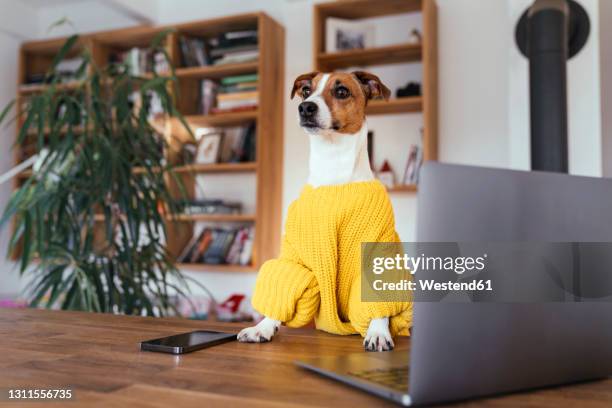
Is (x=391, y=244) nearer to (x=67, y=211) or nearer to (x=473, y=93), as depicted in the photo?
(x=67, y=211)

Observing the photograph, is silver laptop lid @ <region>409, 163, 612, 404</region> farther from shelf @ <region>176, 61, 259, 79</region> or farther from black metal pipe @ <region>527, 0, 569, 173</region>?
shelf @ <region>176, 61, 259, 79</region>

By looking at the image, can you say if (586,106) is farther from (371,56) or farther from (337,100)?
(337,100)

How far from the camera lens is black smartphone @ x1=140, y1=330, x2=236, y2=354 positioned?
796mm

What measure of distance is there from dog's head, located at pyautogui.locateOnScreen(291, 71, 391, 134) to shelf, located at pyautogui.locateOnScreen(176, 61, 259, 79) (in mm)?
2354

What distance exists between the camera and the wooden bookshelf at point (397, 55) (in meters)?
3.13

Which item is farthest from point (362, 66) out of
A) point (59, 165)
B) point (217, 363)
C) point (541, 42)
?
point (217, 363)

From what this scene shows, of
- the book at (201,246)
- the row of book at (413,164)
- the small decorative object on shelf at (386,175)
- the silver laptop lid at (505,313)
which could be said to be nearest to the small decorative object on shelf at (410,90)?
the row of book at (413,164)

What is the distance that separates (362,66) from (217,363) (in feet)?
10.0

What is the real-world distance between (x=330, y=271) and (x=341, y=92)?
1.55 ft

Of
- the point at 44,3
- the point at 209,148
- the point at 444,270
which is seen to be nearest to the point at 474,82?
the point at 209,148

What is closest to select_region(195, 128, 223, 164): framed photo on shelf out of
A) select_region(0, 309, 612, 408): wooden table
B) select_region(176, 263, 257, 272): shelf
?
select_region(176, 263, 257, 272): shelf

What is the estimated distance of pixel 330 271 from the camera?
1.00 meters

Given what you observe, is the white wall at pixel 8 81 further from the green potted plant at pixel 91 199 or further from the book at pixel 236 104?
the green potted plant at pixel 91 199

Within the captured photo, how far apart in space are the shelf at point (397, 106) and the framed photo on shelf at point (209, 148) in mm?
1070
